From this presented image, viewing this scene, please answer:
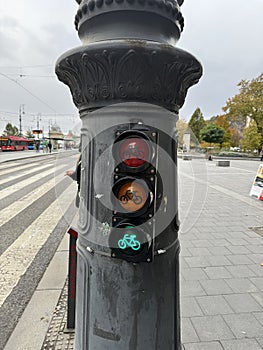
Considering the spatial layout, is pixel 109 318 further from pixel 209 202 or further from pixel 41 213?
pixel 209 202

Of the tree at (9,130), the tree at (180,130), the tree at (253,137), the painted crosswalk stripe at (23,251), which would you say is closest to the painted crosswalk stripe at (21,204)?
the painted crosswalk stripe at (23,251)

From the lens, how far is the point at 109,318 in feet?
4.71

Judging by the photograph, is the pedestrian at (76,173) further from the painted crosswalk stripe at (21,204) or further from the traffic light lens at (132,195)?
the painted crosswalk stripe at (21,204)

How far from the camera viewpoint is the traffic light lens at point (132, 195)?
4.10ft

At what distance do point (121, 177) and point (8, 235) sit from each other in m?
4.92

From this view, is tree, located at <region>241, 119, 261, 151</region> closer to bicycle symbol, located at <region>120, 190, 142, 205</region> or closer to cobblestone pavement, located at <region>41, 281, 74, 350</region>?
cobblestone pavement, located at <region>41, 281, 74, 350</region>

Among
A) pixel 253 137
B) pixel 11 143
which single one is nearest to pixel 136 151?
pixel 253 137

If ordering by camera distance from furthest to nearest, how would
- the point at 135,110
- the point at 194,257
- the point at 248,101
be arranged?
the point at 248,101 < the point at 194,257 < the point at 135,110

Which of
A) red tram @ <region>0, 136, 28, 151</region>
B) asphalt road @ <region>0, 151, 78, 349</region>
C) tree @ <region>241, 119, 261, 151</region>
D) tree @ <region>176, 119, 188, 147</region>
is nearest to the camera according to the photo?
tree @ <region>176, 119, 188, 147</region>

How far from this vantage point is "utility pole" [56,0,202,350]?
1.26 m

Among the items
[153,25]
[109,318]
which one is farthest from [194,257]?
A: [153,25]

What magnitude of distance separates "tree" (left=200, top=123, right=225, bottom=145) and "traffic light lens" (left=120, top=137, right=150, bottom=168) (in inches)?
2048

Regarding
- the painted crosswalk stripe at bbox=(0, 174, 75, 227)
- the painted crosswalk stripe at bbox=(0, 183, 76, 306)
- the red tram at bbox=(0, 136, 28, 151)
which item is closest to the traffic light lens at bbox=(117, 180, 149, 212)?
the painted crosswalk stripe at bbox=(0, 183, 76, 306)

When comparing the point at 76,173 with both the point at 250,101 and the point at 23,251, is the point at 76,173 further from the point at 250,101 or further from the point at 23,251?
the point at 250,101
